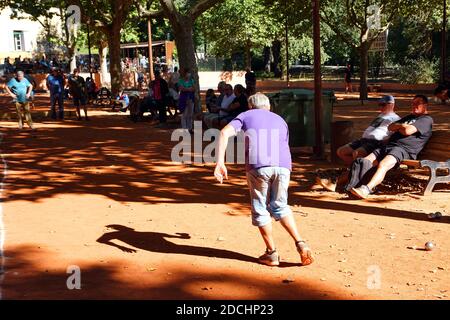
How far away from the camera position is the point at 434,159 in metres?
8.16

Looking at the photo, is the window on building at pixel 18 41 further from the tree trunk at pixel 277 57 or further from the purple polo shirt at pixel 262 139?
the purple polo shirt at pixel 262 139

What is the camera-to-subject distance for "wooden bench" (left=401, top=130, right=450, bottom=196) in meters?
7.97

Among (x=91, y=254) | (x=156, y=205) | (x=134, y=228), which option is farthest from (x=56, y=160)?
(x=91, y=254)

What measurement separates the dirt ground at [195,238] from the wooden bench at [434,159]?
273mm

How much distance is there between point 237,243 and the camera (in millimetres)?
6234

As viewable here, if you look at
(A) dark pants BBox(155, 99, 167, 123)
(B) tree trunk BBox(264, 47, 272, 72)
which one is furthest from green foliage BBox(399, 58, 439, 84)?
(B) tree trunk BBox(264, 47, 272, 72)

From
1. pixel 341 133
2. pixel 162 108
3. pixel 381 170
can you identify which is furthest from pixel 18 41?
pixel 381 170

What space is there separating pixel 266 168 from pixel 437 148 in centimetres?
384

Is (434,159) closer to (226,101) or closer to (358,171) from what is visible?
(358,171)

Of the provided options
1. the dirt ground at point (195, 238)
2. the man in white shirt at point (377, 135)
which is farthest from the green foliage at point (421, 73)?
the man in white shirt at point (377, 135)

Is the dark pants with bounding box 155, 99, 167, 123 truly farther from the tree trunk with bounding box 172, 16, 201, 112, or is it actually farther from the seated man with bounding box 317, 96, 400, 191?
the seated man with bounding box 317, 96, 400, 191

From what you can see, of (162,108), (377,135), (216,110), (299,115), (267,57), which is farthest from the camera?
(267,57)
